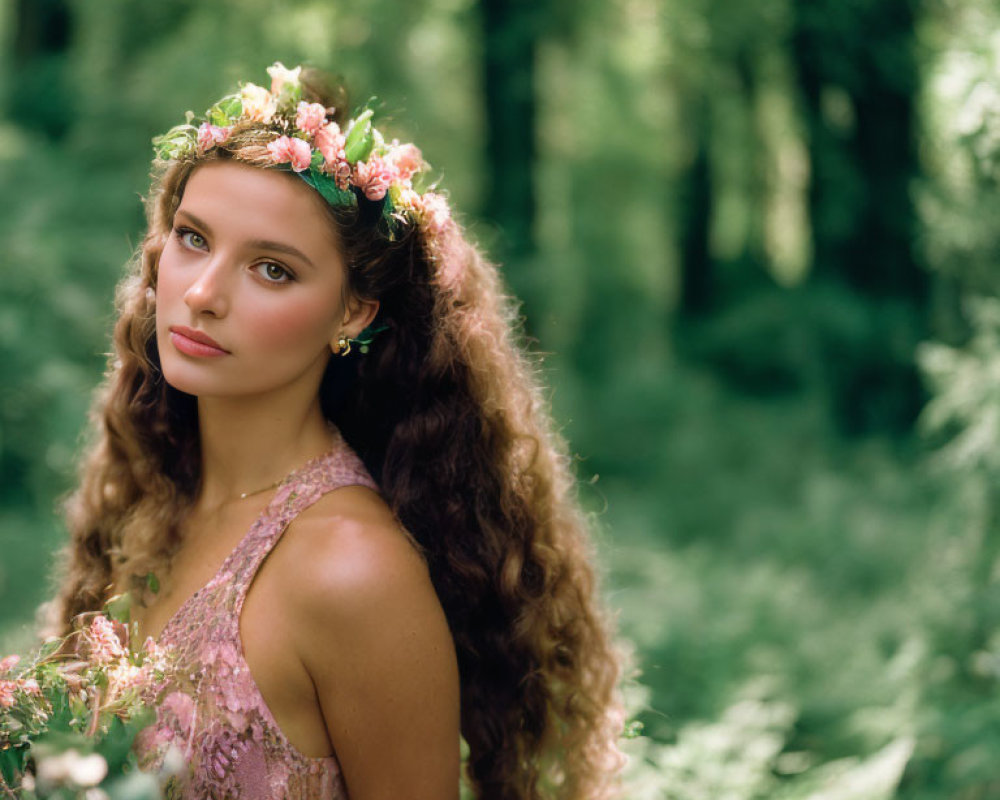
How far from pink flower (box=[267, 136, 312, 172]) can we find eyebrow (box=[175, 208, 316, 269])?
0.15m

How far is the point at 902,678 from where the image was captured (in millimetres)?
4984

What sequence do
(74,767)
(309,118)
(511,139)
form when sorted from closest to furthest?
(74,767) < (309,118) < (511,139)

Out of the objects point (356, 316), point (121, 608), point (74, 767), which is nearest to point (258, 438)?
point (356, 316)

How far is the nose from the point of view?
209 cm

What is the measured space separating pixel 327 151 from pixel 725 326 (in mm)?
14072

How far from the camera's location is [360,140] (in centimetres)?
224

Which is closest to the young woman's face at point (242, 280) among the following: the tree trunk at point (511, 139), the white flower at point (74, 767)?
the white flower at point (74, 767)

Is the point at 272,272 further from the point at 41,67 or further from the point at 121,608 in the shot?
the point at 41,67

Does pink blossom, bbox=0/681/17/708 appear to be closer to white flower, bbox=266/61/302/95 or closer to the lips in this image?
the lips

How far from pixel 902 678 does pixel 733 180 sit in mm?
17882

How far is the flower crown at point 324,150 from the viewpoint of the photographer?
215 cm

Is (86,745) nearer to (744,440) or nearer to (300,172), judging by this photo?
(300,172)

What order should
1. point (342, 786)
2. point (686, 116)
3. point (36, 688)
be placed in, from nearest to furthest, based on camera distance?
1. point (36, 688)
2. point (342, 786)
3. point (686, 116)

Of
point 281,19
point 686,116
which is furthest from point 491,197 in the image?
point 686,116
